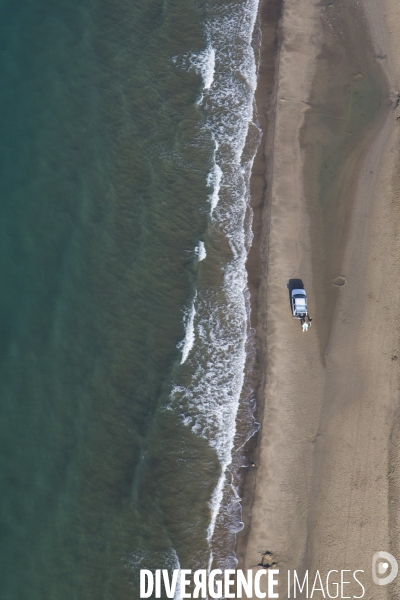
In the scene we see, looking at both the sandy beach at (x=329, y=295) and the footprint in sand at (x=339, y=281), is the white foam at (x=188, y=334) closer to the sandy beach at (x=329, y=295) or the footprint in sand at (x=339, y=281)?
the sandy beach at (x=329, y=295)

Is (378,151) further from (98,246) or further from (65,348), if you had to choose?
(65,348)

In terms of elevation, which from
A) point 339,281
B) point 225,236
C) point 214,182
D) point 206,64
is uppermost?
point 206,64

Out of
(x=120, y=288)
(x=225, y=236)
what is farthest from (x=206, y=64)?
(x=120, y=288)

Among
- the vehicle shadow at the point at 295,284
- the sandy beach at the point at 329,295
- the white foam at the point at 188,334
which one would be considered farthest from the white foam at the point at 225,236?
the vehicle shadow at the point at 295,284

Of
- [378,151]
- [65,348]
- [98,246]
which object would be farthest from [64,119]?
[378,151]

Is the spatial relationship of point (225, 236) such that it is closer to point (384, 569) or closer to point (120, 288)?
point (120, 288)

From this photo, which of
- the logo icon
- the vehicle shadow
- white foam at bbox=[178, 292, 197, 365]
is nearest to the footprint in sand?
the vehicle shadow

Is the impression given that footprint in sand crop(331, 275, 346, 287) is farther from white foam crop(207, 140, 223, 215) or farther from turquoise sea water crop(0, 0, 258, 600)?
white foam crop(207, 140, 223, 215)
